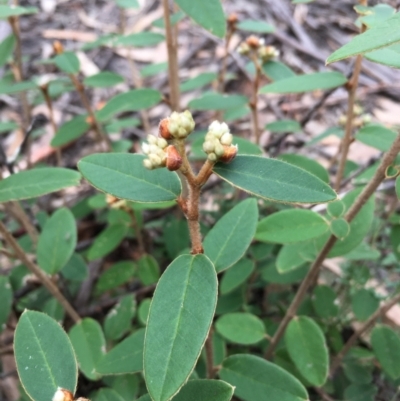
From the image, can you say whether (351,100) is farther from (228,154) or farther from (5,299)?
(5,299)

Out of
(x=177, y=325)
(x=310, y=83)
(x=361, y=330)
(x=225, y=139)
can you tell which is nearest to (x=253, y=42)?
(x=310, y=83)

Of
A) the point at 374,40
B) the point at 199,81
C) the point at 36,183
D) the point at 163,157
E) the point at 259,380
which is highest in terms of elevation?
the point at 374,40

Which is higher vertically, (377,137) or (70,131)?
(377,137)

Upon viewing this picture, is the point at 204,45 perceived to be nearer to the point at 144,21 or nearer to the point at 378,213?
the point at 144,21

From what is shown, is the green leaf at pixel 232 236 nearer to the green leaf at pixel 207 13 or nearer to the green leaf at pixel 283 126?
the green leaf at pixel 207 13

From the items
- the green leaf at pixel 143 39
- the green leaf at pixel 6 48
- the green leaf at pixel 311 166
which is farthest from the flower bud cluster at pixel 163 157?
the green leaf at pixel 6 48
